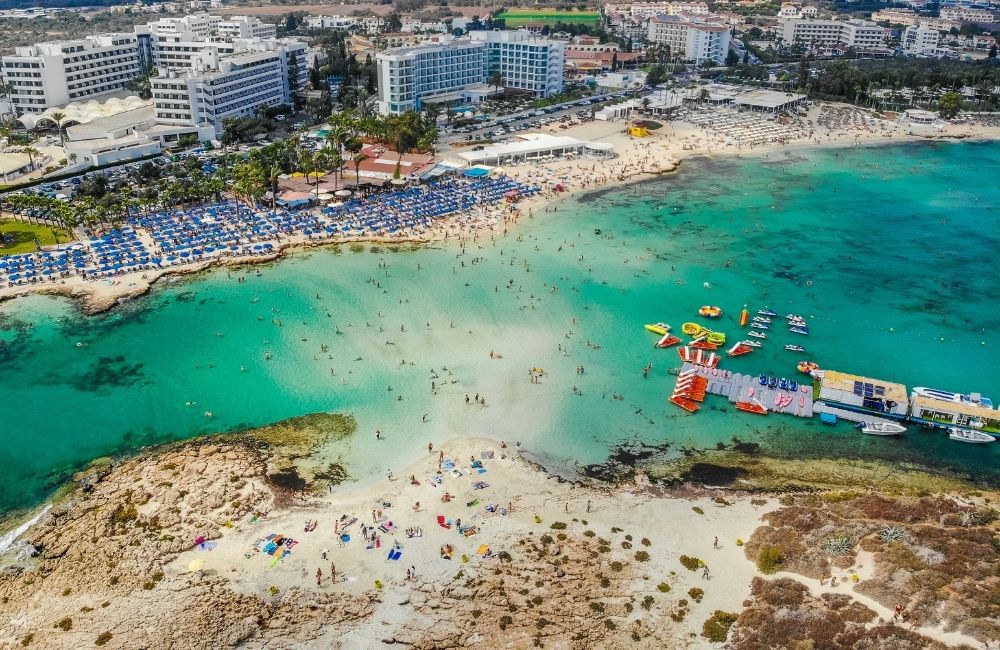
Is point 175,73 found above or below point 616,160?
above

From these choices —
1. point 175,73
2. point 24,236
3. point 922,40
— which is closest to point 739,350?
point 24,236

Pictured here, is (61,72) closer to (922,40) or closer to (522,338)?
(522,338)

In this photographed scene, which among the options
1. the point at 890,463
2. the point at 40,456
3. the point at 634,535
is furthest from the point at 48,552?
the point at 890,463

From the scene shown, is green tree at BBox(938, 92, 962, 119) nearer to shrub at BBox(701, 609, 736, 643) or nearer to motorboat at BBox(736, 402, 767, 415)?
motorboat at BBox(736, 402, 767, 415)

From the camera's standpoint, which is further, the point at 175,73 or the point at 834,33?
the point at 834,33

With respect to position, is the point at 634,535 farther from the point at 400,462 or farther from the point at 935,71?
the point at 935,71

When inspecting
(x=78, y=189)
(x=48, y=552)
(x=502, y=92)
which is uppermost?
(x=502, y=92)
